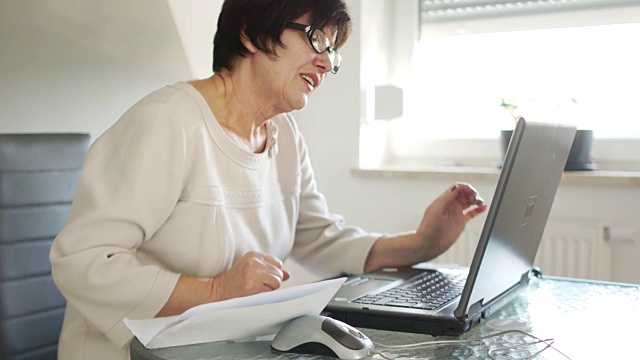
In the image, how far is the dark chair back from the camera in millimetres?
1287

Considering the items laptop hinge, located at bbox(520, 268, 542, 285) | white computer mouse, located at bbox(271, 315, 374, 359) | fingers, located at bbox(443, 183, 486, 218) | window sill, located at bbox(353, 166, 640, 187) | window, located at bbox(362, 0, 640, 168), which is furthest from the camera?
window, located at bbox(362, 0, 640, 168)

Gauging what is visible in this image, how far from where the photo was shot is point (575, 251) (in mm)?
2217

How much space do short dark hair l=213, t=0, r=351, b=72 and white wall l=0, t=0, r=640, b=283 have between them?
1.51 feet

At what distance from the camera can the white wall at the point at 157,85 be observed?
1.61 m

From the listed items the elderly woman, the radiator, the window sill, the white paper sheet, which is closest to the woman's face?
the elderly woman

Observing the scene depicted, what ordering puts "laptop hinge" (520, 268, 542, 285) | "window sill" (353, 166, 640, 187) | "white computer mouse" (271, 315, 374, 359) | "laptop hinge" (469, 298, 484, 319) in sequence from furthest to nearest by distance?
"window sill" (353, 166, 640, 187) < "laptop hinge" (520, 268, 542, 285) < "laptop hinge" (469, 298, 484, 319) < "white computer mouse" (271, 315, 374, 359)

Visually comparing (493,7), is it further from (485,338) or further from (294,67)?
(485,338)

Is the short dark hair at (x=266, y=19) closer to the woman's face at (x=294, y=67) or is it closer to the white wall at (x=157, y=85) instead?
the woman's face at (x=294, y=67)

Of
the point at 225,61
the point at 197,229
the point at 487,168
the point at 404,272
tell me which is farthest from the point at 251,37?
the point at 487,168

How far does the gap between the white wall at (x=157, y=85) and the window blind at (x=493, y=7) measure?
0.24 m

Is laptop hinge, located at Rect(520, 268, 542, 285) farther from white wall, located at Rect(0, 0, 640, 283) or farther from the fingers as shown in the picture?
white wall, located at Rect(0, 0, 640, 283)

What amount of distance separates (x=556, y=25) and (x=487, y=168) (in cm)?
51

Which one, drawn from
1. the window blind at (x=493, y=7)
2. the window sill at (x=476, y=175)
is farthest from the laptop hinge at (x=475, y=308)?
the window blind at (x=493, y=7)

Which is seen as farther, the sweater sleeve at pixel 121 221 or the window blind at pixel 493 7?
the window blind at pixel 493 7
